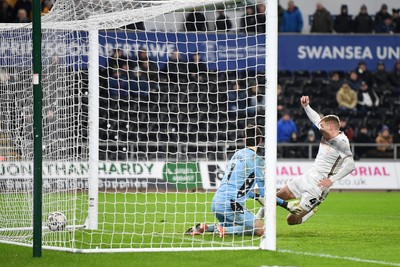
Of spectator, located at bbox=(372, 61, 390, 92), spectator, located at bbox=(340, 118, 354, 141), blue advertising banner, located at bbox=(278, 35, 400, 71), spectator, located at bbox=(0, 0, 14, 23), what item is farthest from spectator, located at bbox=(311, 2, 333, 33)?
spectator, located at bbox=(0, 0, 14, 23)

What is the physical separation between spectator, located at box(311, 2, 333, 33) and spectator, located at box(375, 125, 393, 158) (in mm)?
3354

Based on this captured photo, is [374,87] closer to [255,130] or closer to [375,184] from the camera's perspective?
[375,184]

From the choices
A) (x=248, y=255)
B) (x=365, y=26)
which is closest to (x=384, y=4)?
(x=365, y=26)

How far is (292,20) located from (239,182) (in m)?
15.5

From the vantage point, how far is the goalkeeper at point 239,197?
12.2m

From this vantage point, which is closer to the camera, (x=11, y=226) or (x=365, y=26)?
(x=11, y=226)

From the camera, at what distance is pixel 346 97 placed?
27109 mm

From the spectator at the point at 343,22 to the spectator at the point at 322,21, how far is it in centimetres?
43

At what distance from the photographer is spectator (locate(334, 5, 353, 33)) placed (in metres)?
27.5

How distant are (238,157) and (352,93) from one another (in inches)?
600

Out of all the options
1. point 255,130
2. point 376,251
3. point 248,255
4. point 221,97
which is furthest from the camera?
point 221,97

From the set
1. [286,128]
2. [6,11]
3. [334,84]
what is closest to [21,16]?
[6,11]

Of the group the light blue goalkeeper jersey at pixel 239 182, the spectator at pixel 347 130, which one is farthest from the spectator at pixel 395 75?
the light blue goalkeeper jersey at pixel 239 182

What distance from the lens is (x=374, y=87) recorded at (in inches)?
1091
